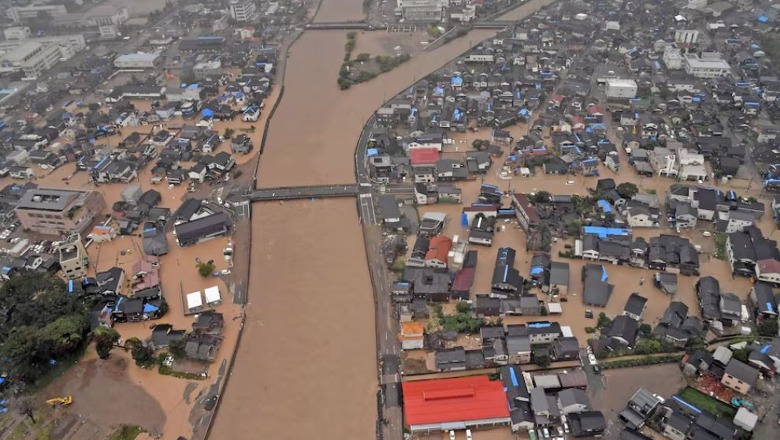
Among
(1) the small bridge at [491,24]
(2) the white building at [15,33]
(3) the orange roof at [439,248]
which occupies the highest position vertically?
(1) the small bridge at [491,24]

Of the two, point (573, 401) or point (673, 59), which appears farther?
point (673, 59)

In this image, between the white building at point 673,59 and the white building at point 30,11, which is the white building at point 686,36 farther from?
the white building at point 30,11

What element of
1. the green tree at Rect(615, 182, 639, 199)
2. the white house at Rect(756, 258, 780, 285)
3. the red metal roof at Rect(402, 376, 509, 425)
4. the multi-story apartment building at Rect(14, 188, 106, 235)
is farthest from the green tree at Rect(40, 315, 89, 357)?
the white house at Rect(756, 258, 780, 285)

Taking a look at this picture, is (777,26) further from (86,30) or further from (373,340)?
(86,30)

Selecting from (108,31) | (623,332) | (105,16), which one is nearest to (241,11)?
(108,31)

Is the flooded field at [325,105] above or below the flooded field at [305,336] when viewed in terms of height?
above

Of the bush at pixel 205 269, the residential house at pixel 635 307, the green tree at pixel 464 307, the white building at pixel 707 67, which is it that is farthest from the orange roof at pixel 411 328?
the white building at pixel 707 67

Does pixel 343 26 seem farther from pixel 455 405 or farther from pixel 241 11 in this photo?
pixel 455 405
